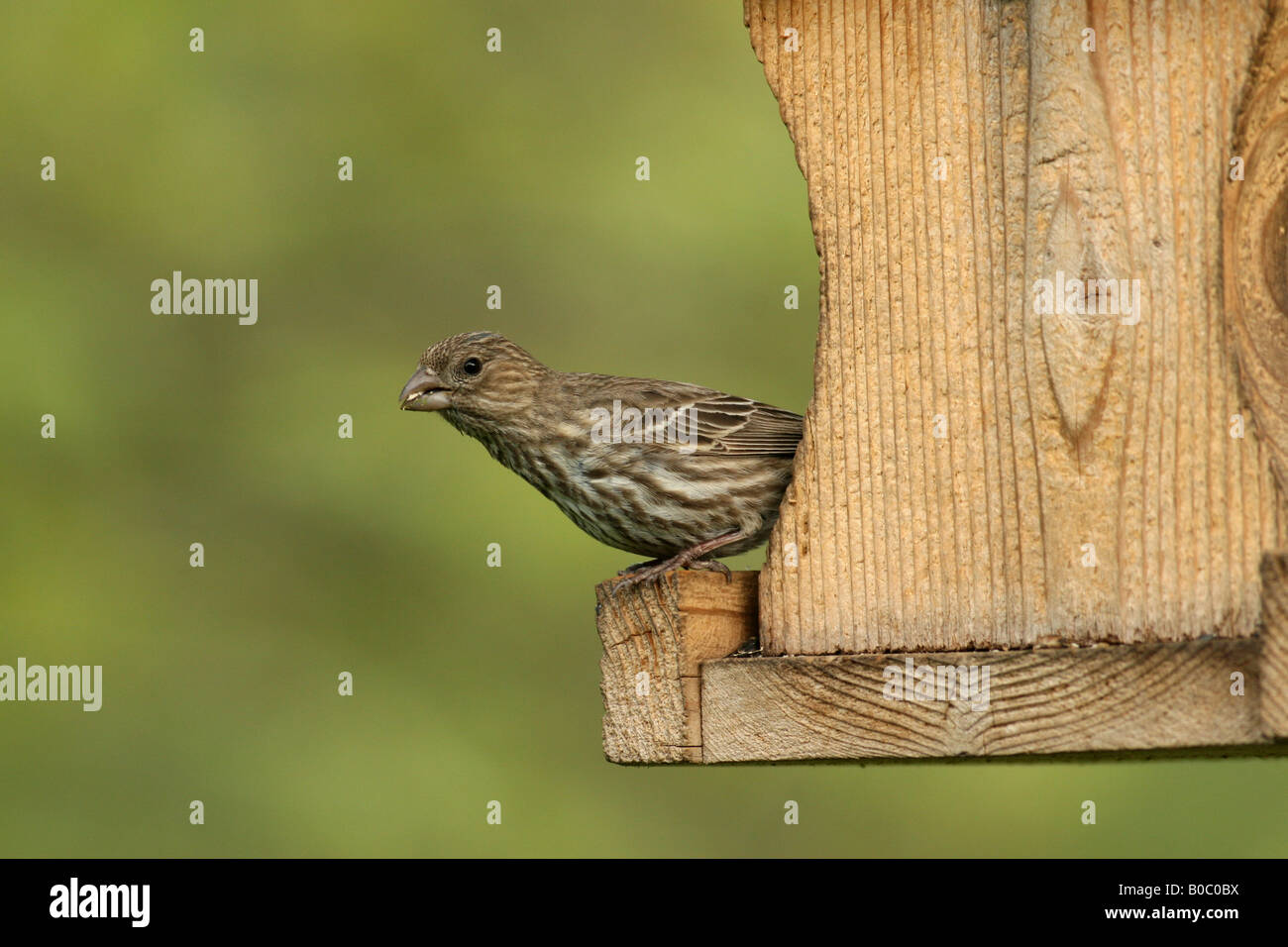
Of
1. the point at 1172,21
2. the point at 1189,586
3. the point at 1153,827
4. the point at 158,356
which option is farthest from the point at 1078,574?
the point at 158,356

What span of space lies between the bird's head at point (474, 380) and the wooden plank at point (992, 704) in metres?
2.14

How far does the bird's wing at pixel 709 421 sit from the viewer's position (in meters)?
7.32

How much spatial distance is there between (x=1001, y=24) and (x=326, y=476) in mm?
7496

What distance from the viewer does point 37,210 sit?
13.2 metres

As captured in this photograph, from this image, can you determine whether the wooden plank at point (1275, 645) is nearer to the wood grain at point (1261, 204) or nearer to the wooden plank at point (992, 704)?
the wooden plank at point (992, 704)

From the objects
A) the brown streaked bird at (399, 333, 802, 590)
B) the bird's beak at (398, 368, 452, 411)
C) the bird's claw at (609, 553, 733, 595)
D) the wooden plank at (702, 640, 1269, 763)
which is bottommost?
the wooden plank at (702, 640, 1269, 763)

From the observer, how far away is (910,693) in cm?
572

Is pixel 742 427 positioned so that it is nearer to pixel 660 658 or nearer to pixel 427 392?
pixel 427 392

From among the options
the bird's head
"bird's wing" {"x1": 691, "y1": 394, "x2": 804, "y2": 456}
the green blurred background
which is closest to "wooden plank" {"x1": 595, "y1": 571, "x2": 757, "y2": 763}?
"bird's wing" {"x1": 691, "y1": 394, "x2": 804, "y2": 456}

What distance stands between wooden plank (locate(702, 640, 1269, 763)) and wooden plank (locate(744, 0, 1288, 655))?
6.0 inches

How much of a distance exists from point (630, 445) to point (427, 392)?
3.23 ft

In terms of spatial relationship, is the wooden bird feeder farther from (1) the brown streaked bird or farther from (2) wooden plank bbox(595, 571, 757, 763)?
(1) the brown streaked bird

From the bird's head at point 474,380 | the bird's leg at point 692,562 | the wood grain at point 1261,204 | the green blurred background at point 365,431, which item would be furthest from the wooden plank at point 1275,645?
the green blurred background at point 365,431

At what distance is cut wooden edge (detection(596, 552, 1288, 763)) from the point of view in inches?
209
